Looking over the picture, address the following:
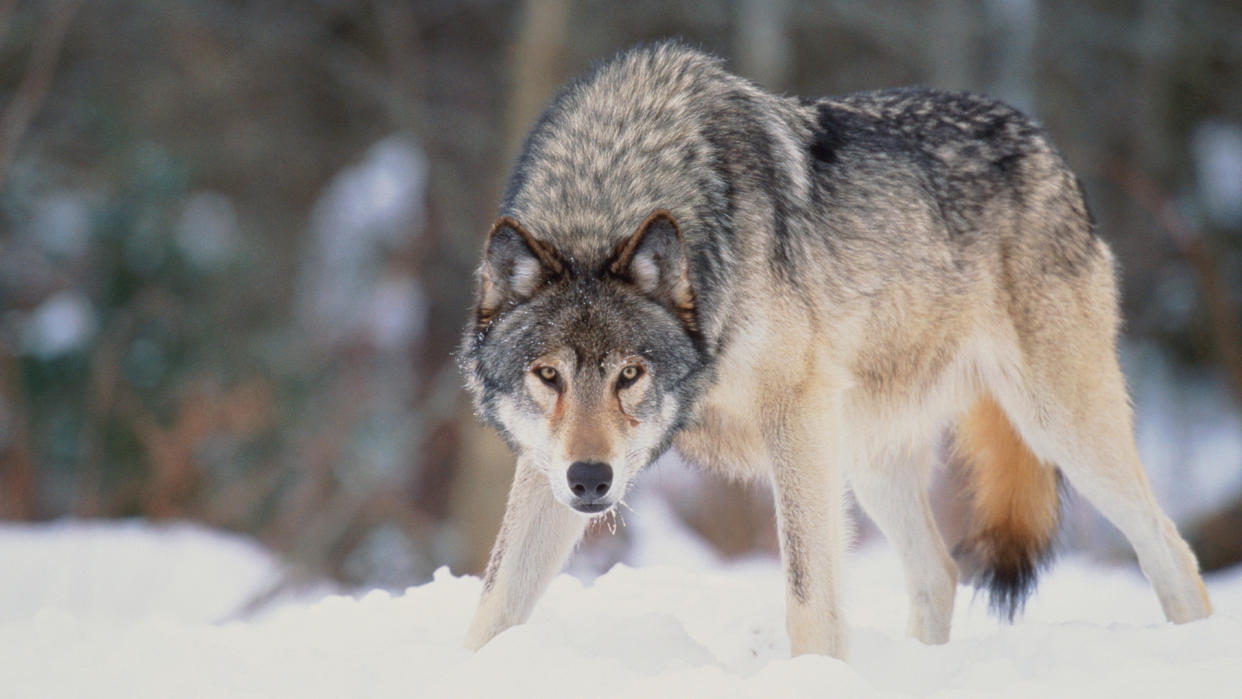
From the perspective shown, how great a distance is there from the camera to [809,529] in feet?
10.9

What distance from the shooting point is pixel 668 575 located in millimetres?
4414

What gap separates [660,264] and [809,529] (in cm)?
83

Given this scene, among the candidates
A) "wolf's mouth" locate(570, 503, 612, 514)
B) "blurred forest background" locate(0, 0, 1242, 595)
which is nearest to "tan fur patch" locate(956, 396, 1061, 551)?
"wolf's mouth" locate(570, 503, 612, 514)

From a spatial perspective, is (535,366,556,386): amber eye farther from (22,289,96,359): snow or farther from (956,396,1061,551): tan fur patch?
(22,289,96,359): snow

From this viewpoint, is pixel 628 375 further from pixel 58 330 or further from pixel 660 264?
pixel 58 330

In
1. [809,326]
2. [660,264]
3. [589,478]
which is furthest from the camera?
[809,326]

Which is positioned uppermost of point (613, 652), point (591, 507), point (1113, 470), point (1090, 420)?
point (591, 507)

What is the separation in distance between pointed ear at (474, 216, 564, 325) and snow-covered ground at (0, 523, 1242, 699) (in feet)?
2.82

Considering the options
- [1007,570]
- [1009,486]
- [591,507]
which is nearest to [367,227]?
[1009,486]

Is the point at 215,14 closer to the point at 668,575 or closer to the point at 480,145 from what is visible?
the point at 480,145

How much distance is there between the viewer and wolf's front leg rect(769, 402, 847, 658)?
328 centimetres

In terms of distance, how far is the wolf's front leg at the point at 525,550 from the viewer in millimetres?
3441

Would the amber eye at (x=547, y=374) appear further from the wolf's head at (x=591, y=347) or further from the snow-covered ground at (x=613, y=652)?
the snow-covered ground at (x=613, y=652)

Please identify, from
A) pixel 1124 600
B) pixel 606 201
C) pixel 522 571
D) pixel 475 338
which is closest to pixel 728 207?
pixel 606 201
